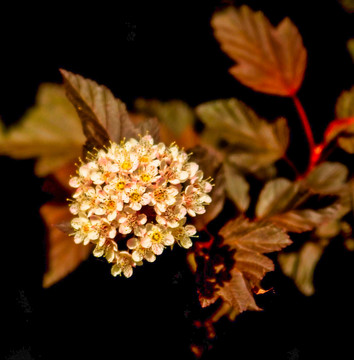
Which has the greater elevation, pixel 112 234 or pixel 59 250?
pixel 112 234

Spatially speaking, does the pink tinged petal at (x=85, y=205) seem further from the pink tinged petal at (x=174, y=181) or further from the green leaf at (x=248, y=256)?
the green leaf at (x=248, y=256)

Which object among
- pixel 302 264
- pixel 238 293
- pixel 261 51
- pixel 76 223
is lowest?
pixel 302 264

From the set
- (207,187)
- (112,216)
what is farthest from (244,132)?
(112,216)

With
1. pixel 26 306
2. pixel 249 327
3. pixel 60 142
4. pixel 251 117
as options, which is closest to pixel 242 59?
pixel 251 117

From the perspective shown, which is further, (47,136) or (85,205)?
(47,136)

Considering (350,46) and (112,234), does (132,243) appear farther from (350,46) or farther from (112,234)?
(350,46)

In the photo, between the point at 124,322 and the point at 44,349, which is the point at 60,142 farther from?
the point at 44,349

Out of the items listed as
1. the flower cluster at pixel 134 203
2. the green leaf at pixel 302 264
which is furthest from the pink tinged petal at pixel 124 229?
the green leaf at pixel 302 264

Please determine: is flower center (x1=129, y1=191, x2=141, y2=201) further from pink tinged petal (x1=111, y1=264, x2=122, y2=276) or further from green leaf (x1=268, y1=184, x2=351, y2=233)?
green leaf (x1=268, y1=184, x2=351, y2=233)
